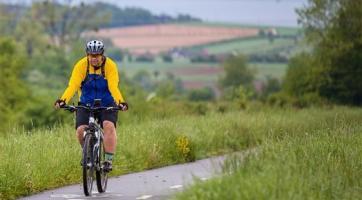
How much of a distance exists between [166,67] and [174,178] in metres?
158

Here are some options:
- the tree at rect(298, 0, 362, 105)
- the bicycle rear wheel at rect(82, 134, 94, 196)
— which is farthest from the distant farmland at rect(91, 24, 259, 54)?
the bicycle rear wheel at rect(82, 134, 94, 196)

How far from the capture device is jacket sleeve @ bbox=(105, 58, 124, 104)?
1311cm

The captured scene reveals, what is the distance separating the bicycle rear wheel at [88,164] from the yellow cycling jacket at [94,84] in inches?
22.6

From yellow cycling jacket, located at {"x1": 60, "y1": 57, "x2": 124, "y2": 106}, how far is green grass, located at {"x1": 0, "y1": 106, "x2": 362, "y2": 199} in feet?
4.26

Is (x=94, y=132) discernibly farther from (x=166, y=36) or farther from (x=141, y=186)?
(x=166, y=36)

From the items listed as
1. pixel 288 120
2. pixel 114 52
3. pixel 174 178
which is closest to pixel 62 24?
pixel 114 52

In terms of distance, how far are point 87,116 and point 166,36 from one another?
165887 millimetres

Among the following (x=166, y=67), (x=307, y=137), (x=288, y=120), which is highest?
(x=307, y=137)

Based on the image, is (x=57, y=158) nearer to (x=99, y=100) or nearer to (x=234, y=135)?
(x=99, y=100)

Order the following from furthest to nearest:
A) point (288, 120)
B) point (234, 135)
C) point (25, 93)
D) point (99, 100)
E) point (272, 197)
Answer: point (25, 93) → point (288, 120) → point (234, 135) → point (99, 100) → point (272, 197)

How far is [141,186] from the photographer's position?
14641 mm

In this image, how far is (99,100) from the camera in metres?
13.2

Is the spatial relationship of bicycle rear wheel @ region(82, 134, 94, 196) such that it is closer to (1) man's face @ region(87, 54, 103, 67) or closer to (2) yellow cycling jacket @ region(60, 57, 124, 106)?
(2) yellow cycling jacket @ region(60, 57, 124, 106)

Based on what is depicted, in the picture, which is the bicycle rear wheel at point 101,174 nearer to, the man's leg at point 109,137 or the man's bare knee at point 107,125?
the man's leg at point 109,137
